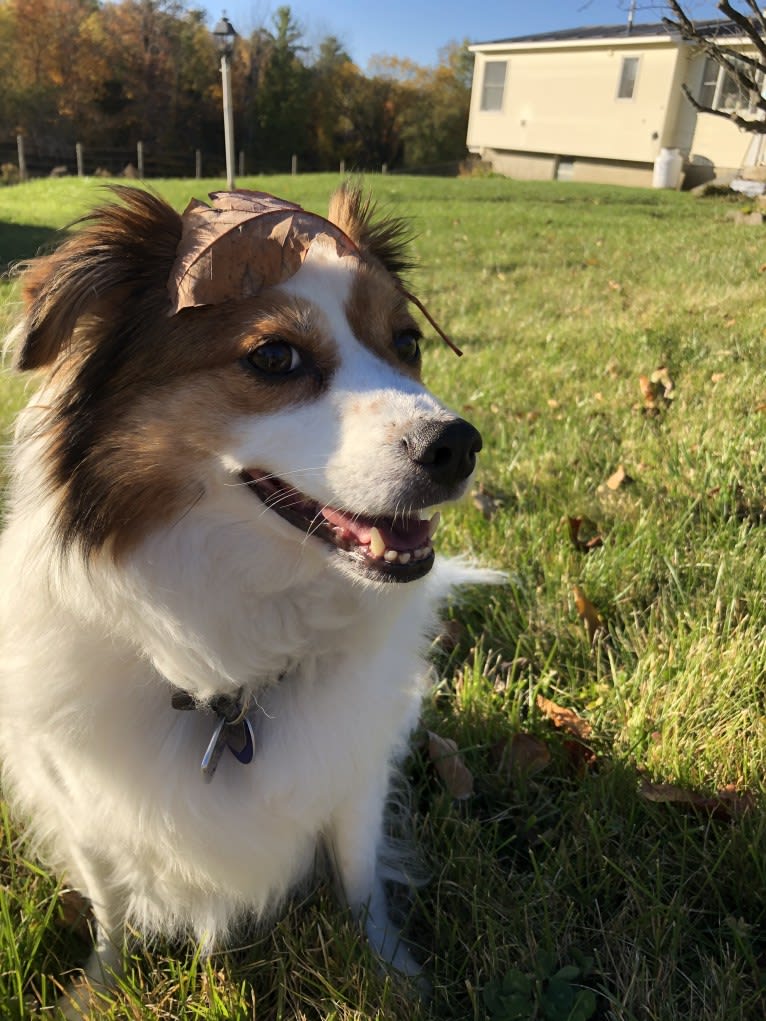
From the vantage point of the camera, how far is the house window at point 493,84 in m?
33.1

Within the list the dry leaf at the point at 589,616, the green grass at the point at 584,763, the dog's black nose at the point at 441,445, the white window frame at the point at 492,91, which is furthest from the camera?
the white window frame at the point at 492,91

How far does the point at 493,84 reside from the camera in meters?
33.8

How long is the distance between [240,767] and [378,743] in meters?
0.33

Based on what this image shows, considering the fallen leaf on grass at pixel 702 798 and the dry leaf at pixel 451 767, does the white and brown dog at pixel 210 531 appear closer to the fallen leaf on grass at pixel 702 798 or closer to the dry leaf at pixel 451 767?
the dry leaf at pixel 451 767

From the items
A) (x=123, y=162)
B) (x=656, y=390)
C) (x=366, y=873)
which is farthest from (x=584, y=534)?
(x=123, y=162)

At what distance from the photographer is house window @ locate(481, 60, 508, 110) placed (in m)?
33.1

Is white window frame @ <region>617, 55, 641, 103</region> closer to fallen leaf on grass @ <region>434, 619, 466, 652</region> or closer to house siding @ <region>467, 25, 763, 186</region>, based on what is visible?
house siding @ <region>467, 25, 763, 186</region>

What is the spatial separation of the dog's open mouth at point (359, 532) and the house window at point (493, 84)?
121 feet

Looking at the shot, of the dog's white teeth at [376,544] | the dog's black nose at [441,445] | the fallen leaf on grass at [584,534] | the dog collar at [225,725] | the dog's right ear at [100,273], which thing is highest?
the dog's right ear at [100,273]

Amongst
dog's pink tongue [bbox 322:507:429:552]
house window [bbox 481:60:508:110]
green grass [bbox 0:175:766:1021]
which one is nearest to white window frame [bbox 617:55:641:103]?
house window [bbox 481:60:508:110]

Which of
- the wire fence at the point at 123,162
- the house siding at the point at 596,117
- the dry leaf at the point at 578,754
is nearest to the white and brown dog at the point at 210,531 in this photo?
the dry leaf at the point at 578,754

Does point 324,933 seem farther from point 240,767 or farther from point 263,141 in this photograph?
point 263,141

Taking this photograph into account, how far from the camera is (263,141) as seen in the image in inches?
1785

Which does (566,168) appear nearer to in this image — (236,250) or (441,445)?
(236,250)
